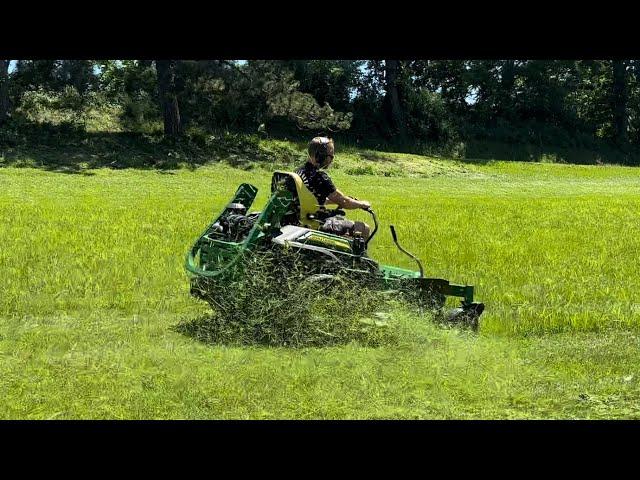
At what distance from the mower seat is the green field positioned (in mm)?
1265

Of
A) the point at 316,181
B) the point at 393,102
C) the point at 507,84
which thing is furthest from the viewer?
the point at 507,84

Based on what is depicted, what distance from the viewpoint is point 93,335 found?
8078 mm

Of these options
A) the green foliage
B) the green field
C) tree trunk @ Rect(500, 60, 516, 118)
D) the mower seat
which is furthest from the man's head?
tree trunk @ Rect(500, 60, 516, 118)

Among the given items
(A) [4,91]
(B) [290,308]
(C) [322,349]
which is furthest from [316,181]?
(A) [4,91]

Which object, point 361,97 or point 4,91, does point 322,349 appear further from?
point 361,97

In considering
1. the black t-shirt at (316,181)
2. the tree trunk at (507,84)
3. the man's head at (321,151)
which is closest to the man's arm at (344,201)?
the black t-shirt at (316,181)

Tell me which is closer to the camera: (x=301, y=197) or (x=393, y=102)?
(x=301, y=197)

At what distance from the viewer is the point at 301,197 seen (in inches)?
321

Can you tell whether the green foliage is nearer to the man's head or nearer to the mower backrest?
the mower backrest

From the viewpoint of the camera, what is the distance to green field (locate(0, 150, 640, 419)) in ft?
21.0

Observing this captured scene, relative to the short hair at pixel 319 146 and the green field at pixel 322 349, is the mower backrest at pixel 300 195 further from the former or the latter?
the green field at pixel 322 349

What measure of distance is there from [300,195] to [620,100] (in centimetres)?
5088

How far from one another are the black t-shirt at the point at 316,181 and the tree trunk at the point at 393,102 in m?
35.9

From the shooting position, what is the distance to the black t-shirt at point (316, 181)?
8.30 m
